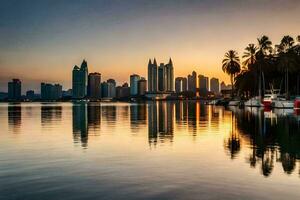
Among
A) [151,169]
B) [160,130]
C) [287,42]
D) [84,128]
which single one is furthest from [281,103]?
[151,169]

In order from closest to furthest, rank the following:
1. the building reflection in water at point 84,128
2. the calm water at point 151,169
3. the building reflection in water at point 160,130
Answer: the calm water at point 151,169 → the building reflection in water at point 160,130 → the building reflection in water at point 84,128

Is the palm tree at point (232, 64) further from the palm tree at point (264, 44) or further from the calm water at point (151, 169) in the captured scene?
the calm water at point (151, 169)

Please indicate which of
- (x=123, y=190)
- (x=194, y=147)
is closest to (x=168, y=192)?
(x=123, y=190)

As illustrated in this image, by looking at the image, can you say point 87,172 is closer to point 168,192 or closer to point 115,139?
point 168,192

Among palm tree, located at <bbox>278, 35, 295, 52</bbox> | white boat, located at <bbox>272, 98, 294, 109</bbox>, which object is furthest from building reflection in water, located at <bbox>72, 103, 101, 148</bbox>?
palm tree, located at <bbox>278, 35, 295, 52</bbox>

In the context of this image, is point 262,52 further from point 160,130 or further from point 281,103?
point 160,130

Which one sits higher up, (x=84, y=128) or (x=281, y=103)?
(x=281, y=103)

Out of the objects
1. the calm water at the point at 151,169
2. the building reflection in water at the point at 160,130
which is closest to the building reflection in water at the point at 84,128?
the calm water at the point at 151,169

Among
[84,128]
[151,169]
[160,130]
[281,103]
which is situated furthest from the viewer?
[281,103]

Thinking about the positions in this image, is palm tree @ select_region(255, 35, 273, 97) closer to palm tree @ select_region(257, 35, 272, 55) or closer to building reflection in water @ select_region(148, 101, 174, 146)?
palm tree @ select_region(257, 35, 272, 55)

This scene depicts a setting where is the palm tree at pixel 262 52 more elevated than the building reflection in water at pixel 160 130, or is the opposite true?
the palm tree at pixel 262 52

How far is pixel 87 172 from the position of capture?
64.0 feet

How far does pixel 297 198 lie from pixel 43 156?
16.0 m

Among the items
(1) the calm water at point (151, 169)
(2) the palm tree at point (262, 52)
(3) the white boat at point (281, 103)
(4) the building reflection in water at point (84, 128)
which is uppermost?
(2) the palm tree at point (262, 52)
